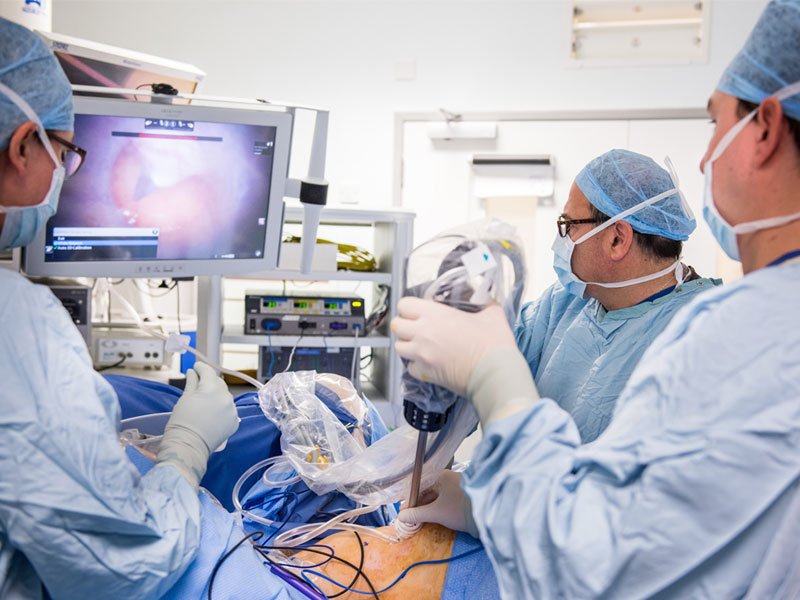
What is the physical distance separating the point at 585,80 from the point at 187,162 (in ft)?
8.67

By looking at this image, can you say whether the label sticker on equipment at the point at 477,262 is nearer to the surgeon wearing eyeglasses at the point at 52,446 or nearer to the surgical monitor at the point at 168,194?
the surgeon wearing eyeglasses at the point at 52,446

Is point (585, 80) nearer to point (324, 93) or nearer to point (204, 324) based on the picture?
point (324, 93)

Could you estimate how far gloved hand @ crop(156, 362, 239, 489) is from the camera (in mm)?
1054

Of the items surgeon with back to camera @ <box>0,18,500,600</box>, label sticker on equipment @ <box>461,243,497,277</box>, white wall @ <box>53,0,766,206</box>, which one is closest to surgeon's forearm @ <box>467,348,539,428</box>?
label sticker on equipment @ <box>461,243,497,277</box>

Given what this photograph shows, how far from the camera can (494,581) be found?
105 centimetres

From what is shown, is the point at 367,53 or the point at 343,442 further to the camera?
the point at 367,53

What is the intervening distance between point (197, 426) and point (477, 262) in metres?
0.57

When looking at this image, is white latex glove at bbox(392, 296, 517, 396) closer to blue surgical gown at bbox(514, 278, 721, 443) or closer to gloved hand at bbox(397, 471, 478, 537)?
gloved hand at bbox(397, 471, 478, 537)

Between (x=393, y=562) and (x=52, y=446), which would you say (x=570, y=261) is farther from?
(x=52, y=446)

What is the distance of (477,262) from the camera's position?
36.4 inches

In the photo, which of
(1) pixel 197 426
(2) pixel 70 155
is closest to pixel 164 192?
(2) pixel 70 155

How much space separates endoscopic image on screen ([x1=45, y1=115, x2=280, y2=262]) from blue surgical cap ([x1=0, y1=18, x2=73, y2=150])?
1.80ft

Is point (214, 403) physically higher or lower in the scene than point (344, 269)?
lower

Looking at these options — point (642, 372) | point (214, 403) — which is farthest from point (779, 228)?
point (214, 403)
